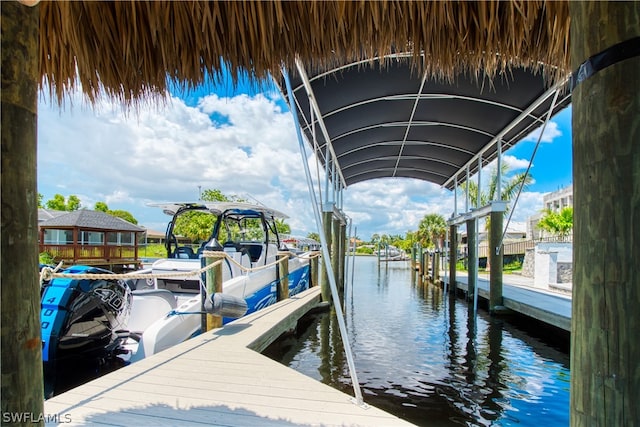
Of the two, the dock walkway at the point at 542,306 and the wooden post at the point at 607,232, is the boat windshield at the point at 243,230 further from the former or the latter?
the wooden post at the point at 607,232

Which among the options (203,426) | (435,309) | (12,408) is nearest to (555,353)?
(435,309)

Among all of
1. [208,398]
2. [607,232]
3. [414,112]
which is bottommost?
[208,398]

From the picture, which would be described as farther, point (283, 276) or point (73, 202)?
point (73, 202)

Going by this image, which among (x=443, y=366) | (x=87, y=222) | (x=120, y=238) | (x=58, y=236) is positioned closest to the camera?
(x=443, y=366)

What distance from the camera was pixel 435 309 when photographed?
1207cm

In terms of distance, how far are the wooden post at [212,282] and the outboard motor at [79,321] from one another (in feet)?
3.36

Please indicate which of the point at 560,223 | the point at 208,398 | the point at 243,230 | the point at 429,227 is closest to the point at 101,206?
the point at 429,227

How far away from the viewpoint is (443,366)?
6.24m

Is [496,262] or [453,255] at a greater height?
[496,262]

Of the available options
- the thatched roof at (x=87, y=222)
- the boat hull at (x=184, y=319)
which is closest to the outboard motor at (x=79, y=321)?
the boat hull at (x=184, y=319)

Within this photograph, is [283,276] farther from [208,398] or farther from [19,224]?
Result: [19,224]

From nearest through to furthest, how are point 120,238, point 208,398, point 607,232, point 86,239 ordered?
point 607,232, point 208,398, point 86,239, point 120,238

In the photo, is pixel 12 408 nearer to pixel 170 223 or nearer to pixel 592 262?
pixel 592 262

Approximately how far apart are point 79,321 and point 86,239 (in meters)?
24.9
